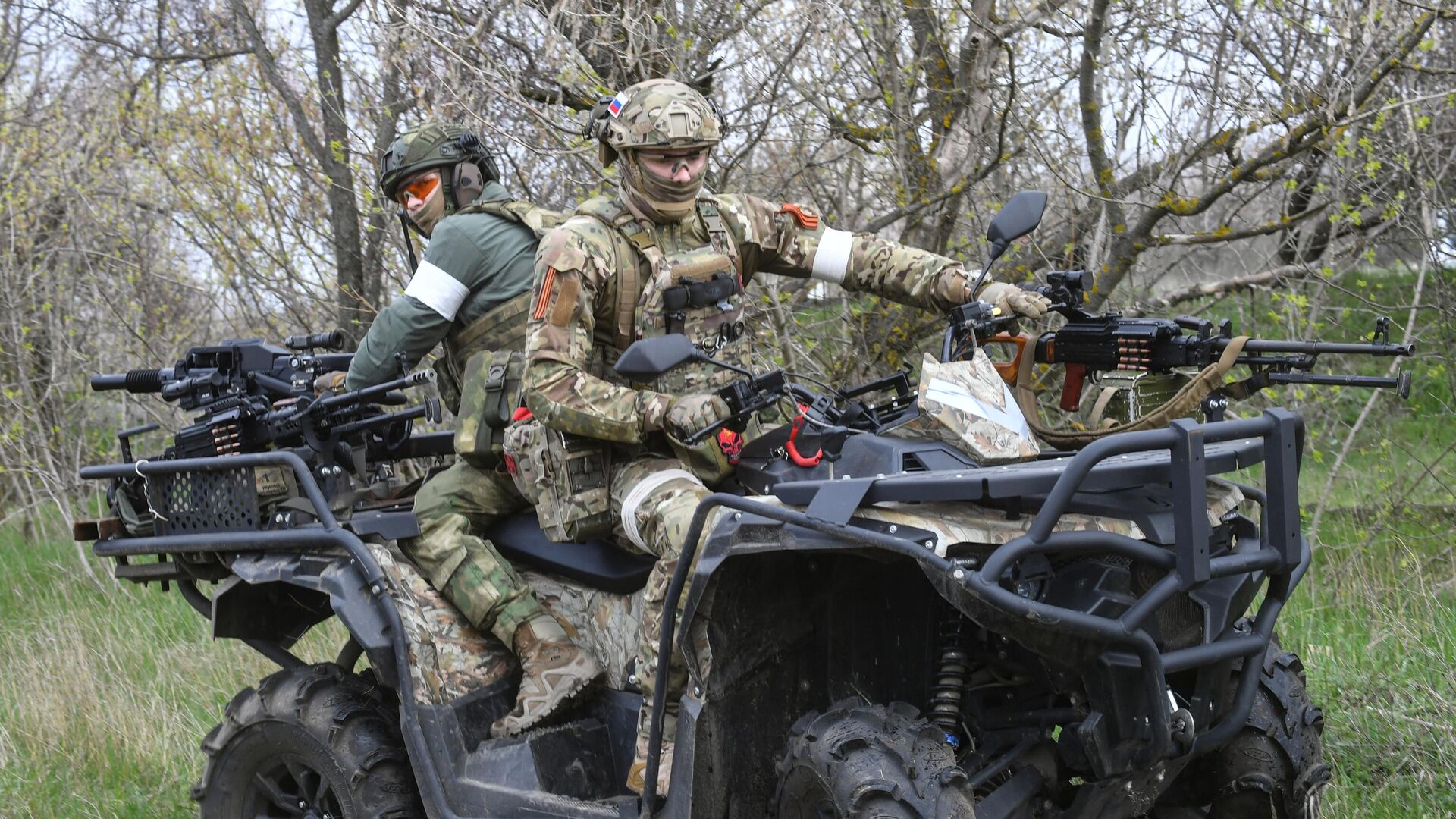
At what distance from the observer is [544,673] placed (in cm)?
435

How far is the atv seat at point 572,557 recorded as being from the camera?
437 cm

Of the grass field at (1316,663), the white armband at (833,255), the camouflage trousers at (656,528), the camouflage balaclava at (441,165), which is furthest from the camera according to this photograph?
the camouflage balaclava at (441,165)

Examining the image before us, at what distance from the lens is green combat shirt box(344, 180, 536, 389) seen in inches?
195

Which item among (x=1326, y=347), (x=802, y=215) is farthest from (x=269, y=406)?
(x=1326, y=347)

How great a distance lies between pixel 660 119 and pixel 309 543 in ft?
5.28

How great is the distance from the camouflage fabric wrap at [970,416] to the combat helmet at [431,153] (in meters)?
2.35

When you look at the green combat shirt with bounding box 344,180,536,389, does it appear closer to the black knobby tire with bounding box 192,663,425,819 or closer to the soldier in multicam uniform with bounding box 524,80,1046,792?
the soldier in multicam uniform with bounding box 524,80,1046,792

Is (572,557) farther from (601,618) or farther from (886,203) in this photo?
(886,203)

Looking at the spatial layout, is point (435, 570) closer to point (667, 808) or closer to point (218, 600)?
point (218, 600)

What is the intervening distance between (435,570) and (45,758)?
2.76 m

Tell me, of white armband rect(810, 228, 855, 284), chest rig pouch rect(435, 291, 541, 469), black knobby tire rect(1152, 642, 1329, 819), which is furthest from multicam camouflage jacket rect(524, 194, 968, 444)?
black knobby tire rect(1152, 642, 1329, 819)

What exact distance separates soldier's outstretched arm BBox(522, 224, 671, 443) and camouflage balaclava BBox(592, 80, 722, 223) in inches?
7.7

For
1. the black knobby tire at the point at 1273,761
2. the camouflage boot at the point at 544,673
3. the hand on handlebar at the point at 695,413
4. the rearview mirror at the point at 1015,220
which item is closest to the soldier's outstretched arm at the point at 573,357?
the hand on handlebar at the point at 695,413

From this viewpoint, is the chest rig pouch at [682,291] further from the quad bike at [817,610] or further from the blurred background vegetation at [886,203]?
the blurred background vegetation at [886,203]
